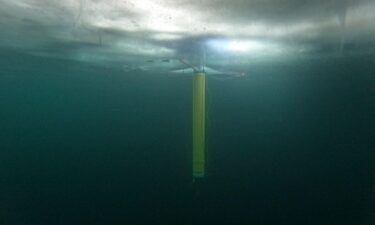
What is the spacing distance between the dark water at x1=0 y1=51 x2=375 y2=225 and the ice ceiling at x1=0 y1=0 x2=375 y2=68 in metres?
2.47

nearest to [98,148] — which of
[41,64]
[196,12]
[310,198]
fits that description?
[41,64]

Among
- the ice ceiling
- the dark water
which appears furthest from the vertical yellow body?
the dark water

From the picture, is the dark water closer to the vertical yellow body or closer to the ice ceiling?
the ice ceiling

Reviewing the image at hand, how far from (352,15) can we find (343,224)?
1086 centimetres

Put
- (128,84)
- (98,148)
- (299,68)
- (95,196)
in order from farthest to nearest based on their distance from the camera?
1. (98,148)
2. (128,84)
3. (95,196)
4. (299,68)

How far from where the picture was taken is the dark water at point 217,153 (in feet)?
43.4

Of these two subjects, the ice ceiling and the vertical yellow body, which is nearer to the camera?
the ice ceiling

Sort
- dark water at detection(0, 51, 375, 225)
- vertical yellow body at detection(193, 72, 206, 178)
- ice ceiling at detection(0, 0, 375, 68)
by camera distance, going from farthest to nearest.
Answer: dark water at detection(0, 51, 375, 225)
vertical yellow body at detection(193, 72, 206, 178)
ice ceiling at detection(0, 0, 375, 68)

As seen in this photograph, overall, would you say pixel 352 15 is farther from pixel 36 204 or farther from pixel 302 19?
pixel 36 204

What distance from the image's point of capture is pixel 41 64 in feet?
44.5

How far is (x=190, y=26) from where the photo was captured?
636 centimetres

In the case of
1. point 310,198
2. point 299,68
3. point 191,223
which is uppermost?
point 299,68

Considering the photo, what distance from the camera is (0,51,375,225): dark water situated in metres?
13.2

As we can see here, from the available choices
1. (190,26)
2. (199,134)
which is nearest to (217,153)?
(199,134)
